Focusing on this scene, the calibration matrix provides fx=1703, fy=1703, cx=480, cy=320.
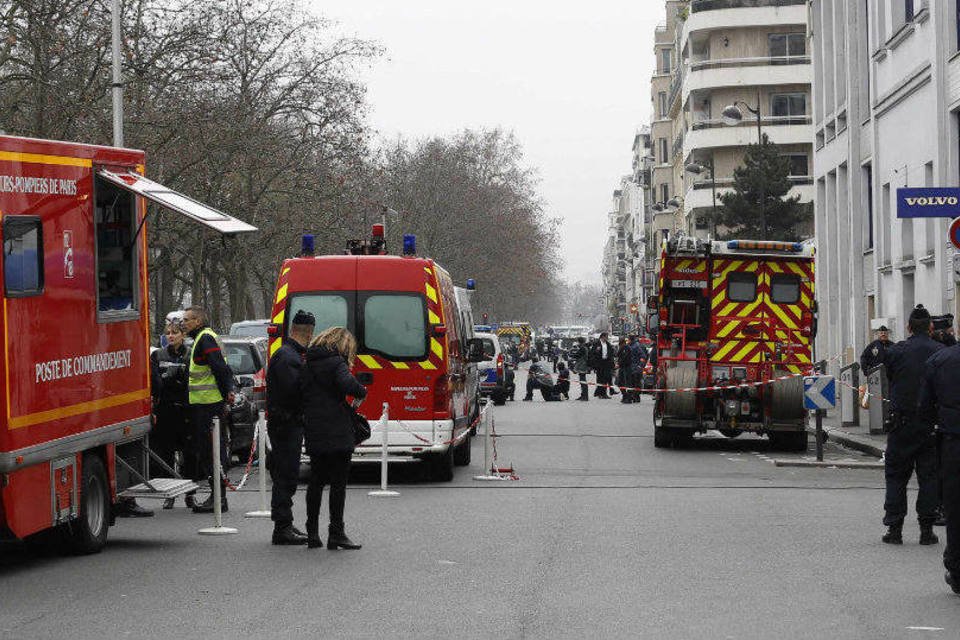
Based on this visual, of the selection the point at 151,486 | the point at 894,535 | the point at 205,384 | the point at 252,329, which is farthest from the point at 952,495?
the point at 252,329

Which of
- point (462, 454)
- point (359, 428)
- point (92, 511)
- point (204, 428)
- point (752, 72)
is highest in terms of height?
point (752, 72)

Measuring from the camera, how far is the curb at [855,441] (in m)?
24.5

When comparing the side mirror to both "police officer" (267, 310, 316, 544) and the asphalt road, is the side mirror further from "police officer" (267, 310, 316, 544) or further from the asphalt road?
"police officer" (267, 310, 316, 544)

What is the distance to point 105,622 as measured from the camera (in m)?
9.41

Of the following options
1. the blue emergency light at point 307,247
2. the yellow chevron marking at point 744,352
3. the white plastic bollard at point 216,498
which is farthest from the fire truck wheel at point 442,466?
the yellow chevron marking at point 744,352

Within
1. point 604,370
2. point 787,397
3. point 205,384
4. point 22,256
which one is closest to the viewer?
point 22,256

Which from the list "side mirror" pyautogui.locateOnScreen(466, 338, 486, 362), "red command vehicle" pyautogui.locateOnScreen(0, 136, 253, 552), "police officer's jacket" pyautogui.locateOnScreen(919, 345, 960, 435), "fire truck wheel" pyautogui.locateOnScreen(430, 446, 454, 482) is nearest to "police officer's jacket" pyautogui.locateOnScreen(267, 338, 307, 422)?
"red command vehicle" pyautogui.locateOnScreen(0, 136, 253, 552)

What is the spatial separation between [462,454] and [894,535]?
9418 mm

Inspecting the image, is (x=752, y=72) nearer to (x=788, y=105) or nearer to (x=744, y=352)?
(x=788, y=105)

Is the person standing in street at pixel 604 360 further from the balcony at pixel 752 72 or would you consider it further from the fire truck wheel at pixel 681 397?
the balcony at pixel 752 72

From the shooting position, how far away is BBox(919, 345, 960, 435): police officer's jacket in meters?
10.7

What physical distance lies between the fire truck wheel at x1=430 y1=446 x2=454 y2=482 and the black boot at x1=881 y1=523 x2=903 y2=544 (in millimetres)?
6838

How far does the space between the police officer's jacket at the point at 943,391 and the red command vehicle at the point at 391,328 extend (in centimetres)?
826

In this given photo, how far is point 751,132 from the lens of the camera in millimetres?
85938
